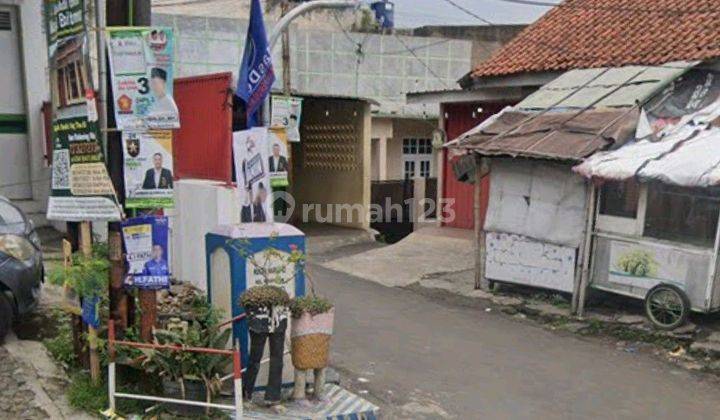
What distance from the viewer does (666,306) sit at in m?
8.58

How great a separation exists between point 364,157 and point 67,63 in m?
12.4

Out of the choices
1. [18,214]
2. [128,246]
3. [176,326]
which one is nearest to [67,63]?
[128,246]

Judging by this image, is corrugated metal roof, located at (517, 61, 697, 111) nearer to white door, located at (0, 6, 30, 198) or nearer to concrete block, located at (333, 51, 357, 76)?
concrete block, located at (333, 51, 357, 76)

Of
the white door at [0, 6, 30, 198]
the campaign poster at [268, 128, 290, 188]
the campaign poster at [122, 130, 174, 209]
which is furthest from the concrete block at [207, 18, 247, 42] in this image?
the campaign poster at [122, 130, 174, 209]

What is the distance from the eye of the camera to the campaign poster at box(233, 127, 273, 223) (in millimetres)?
6559

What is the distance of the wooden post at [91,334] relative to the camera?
214 inches

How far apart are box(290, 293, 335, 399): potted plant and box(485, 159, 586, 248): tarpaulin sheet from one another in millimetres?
5250

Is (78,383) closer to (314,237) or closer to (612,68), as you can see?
(612,68)

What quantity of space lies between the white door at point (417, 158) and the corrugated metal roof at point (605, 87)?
10233mm

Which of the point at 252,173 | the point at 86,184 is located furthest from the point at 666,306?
the point at 86,184

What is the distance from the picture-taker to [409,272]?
12625 millimetres

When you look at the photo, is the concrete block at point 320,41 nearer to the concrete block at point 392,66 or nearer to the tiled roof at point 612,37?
the concrete block at point 392,66

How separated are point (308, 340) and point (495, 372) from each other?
8.80 feet

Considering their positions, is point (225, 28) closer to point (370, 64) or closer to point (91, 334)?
point (370, 64)
